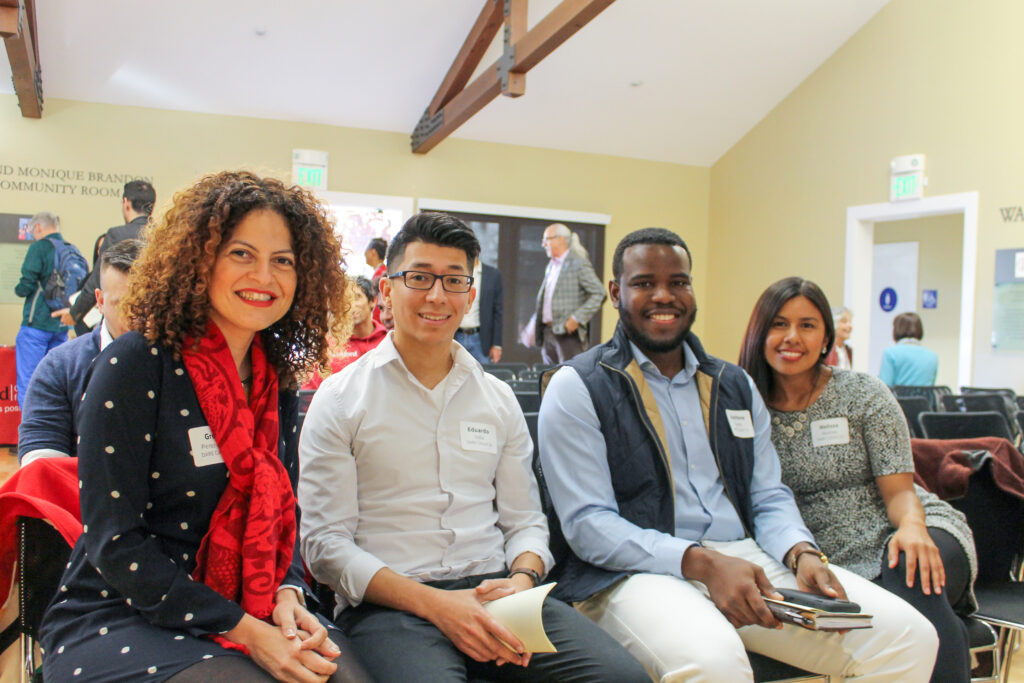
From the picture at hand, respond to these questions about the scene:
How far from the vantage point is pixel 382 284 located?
188 cm

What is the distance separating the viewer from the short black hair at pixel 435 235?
1.76 m

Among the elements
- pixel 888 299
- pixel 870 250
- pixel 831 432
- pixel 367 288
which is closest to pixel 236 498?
pixel 831 432

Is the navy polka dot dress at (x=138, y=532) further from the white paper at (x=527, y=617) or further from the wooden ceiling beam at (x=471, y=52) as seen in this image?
the wooden ceiling beam at (x=471, y=52)

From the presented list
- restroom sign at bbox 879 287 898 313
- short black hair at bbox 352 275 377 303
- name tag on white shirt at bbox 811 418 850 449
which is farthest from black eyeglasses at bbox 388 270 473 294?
restroom sign at bbox 879 287 898 313

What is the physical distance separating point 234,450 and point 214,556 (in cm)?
18

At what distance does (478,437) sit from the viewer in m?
1.73

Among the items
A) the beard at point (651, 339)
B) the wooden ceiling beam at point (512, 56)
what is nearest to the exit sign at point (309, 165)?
the wooden ceiling beam at point (512, 56)

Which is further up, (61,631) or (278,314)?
(278,314)

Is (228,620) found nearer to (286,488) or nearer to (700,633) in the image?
(286,488)

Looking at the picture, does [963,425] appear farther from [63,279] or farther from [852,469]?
[63,279]

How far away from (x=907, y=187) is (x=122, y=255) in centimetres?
773

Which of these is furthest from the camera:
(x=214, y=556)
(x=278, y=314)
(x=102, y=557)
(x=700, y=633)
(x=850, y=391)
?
(x=850, y=391)

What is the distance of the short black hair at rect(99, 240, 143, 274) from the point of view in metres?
2.16

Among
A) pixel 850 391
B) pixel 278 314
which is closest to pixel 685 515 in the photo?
pixel 850 391
